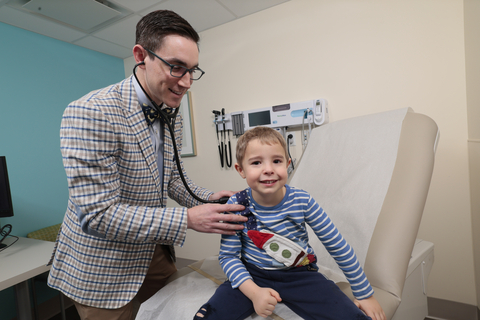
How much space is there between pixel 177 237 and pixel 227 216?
0.15 meters

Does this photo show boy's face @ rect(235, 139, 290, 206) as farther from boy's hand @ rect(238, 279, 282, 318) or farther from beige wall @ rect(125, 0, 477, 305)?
beige wall @ rect(125, 0, 477, 305)

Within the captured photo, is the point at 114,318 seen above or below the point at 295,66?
below

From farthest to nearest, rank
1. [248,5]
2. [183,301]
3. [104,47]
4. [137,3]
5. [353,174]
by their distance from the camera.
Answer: [104,47] < [248,5] < [137,3] < [353,174] < [183,301]

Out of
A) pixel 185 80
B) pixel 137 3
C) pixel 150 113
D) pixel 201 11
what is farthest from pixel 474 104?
pixel 137 3

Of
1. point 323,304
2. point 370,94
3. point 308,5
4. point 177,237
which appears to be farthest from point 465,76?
point 177,237

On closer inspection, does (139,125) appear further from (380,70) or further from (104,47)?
(104,47)

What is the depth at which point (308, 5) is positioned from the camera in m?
1.92

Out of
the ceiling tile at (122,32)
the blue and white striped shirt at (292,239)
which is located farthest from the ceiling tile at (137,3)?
the blue and white striped shirt at (292,239)

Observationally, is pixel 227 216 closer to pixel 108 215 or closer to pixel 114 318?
pixel 108 215

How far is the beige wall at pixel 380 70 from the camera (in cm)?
155

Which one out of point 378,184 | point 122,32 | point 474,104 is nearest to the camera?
point 378,184

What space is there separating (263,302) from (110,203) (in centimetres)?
48

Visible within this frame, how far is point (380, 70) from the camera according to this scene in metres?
1.72

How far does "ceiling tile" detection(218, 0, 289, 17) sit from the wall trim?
7.47 feet
